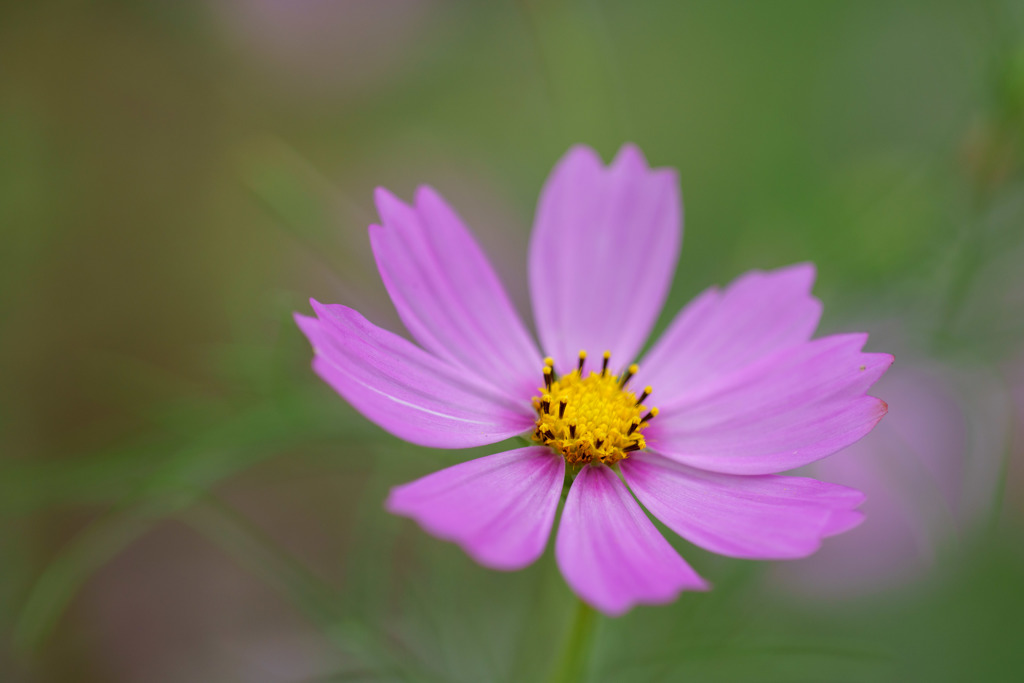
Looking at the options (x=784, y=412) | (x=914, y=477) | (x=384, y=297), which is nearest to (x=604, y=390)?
(x=784, y=412)

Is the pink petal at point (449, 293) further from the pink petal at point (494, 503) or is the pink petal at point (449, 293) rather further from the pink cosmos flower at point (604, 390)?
the pink petal at point (494, 503)

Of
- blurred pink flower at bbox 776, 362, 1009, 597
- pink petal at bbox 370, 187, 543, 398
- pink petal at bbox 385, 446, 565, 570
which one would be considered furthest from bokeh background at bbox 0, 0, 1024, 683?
pink petal at bbox 385, 446, 565, 570

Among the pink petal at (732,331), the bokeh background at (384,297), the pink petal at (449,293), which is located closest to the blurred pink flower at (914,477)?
the bokeh background at (384,297)

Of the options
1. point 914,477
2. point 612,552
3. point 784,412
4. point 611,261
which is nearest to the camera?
point 612,552

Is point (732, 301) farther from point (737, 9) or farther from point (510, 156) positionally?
point (737, 9)

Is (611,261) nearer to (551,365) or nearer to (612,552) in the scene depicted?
(551,365)

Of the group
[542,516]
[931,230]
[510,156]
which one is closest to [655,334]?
[931,230]
